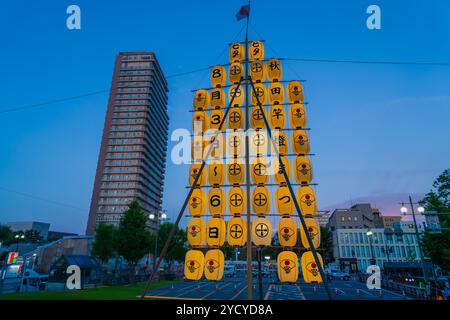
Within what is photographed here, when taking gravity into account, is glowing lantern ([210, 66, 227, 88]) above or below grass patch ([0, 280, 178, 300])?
above

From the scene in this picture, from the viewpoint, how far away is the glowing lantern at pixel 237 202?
13055 mm

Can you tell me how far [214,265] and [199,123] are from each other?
8.00 metres

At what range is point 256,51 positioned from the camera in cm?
1653

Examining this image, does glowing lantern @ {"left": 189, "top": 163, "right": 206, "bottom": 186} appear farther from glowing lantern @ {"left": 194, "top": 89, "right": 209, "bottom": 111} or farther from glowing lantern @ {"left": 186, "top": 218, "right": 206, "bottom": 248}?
glowing lantern @ {"left": 194, "top": 89, "right": 209, "bottom": 111}

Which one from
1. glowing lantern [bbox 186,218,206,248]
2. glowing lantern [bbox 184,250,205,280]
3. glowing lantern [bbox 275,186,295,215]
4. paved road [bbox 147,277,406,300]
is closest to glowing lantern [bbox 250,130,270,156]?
glowing lantern [bbox 275,186,295,215]

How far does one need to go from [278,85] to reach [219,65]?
4.04 meters

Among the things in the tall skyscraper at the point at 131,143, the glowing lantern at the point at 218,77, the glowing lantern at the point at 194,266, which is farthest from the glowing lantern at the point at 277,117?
the tall skyscraper at the point at 131,143

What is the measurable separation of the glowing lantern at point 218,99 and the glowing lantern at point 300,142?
15.3 feet

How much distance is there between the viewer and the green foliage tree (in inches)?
1001

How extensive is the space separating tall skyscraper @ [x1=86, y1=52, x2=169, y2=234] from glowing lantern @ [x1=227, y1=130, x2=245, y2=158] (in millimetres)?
66953

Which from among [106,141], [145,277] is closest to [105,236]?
[145,277]

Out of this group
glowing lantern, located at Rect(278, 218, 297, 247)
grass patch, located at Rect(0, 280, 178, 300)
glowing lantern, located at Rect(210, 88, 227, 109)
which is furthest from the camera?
grass patch, located at Rect(0, 280, 178, 300)

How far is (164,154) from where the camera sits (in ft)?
335

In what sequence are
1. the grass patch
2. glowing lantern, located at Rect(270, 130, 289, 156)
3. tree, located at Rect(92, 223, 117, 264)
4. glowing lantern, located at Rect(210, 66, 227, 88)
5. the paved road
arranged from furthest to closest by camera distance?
tree, located at Rect(92, 223, 117, 264) < the paved road < the grass patch < glowing lantern, located at Rect(210, 66, 227, 88) < glowing lantern, located at Rect(270, 130, 289, 156)
